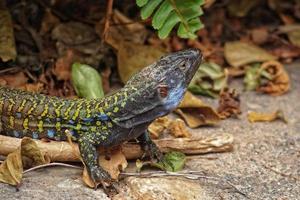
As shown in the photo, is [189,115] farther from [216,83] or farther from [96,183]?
[96,183]

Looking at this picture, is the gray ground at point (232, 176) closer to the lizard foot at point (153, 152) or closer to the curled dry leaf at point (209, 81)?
the lizard foot at point (153, 152)

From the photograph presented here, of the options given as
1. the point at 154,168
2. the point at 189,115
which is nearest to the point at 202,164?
the point at 154,168

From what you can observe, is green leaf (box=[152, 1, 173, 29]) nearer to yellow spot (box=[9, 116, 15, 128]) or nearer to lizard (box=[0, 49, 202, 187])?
lizard (box=[0, 49, 202, 187])

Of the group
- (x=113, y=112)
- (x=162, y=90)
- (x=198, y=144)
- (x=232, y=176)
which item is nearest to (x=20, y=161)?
(x=113, y=112)

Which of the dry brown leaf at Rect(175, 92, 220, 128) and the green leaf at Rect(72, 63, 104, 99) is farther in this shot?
the dry brown leaf at Rect(175, 92, 220, 128)

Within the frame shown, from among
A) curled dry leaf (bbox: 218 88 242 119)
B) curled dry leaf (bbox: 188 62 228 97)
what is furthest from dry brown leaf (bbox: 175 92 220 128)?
curled dry leaf (bbox: 188 62 228 97)

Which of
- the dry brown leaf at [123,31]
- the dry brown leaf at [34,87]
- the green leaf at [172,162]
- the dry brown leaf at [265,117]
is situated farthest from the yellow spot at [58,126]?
the dry brown leaf at [265,117]
